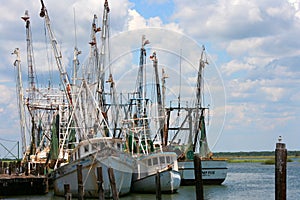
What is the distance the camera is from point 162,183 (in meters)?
61.9

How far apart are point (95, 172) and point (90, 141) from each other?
344cm

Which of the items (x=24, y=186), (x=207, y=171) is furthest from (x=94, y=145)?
(x=207, y=171)

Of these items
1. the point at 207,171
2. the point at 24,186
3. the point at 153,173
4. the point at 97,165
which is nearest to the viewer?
the point at 97,165

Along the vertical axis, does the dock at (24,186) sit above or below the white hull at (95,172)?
below

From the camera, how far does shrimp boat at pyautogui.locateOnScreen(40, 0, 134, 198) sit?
181 ft

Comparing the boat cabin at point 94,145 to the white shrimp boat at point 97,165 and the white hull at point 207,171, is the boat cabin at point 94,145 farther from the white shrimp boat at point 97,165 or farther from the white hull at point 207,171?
the white hull at point 207,171

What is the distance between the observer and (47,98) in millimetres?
93750

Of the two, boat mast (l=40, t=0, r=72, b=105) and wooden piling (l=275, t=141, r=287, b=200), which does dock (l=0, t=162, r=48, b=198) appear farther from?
wooden piling (l=275, t=141, r=287, b=200)

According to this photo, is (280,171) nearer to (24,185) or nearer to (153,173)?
(153,173)

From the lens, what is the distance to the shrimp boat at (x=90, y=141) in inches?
2168

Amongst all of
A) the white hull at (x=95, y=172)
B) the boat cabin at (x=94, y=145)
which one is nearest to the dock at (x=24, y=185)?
the white hull at (x=95, y=172)

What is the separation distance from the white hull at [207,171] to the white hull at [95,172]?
57.5ft

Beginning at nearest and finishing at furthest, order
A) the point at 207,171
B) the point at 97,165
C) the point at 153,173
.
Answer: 1. the point at 97,165
2. the point at 153,173
3. the point at 207,171

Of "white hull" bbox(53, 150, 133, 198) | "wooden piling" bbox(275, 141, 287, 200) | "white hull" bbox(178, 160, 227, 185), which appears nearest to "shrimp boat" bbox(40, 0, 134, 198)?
"white hull" bbox(53, 150, 133, 198)
